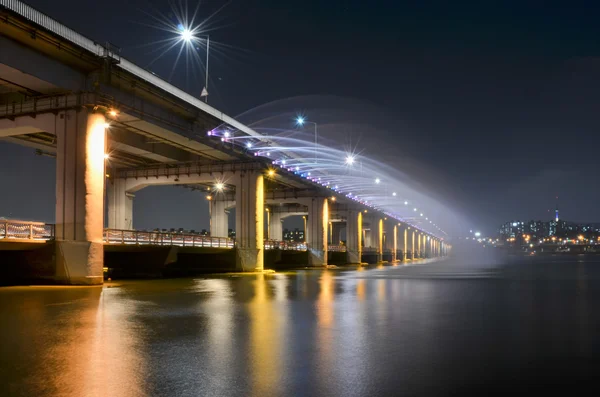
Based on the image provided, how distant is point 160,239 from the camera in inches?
1623

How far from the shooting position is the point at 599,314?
48.2 ft

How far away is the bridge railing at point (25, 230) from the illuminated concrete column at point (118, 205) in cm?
2797

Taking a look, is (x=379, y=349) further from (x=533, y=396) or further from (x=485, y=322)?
(x=485, y=322)

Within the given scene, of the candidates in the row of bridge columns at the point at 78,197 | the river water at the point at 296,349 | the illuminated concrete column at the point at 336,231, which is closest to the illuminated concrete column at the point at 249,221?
the row of bridge columns at the point at 78,197

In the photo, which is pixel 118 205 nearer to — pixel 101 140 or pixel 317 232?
pixel 101 140

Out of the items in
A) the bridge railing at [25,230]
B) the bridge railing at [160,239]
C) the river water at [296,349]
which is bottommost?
the river water at [296,349]

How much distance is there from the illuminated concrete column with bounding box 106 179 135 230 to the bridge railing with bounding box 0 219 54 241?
91.8 feet

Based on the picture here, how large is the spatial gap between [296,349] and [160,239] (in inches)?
1313

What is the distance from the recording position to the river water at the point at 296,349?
710 cm

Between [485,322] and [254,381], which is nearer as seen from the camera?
[254,381]

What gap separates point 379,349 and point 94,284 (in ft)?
71.6

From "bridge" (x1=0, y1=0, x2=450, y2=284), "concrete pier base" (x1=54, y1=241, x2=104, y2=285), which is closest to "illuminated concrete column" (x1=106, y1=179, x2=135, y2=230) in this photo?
"bridge" (x1=0, y1=0, x2=450, y2=284)

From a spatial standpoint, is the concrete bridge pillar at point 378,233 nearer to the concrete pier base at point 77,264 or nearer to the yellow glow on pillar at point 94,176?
the yellow glow on pillar at point 94,176

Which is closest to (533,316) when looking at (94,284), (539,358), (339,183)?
(539,358)
